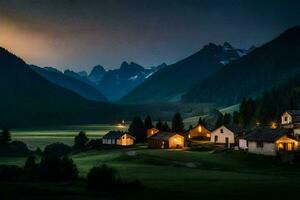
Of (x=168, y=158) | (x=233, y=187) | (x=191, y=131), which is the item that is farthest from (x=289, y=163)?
(x=191, y=131)

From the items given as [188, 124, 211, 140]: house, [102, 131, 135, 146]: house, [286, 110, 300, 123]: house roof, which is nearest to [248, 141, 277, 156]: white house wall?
[286, 110, 300, 123]: house roof

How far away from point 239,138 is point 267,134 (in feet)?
62.7

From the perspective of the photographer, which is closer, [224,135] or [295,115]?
[295,115]

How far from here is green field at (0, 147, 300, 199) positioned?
5038 cm

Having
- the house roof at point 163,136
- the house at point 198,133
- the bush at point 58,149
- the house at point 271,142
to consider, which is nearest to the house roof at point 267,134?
the house at point 271,142

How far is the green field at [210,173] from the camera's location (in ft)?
165

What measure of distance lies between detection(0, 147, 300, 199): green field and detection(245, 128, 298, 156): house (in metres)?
2.71

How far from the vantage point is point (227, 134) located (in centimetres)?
12206

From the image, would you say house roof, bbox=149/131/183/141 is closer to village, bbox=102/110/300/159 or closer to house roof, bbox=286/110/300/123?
village, bbox=102/110/300/159

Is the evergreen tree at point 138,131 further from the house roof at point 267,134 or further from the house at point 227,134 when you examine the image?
the house roof at point 267,134

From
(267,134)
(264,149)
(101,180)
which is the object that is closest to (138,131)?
(267,134)

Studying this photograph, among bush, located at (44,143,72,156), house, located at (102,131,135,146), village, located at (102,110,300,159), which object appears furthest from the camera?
house, located at (102,131,135,146)

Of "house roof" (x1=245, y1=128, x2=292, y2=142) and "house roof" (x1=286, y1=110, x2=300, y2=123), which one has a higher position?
"house roof" (x1=286, y1=110, x2=300, y2=123)

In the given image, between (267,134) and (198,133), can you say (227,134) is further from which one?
(198,133)
